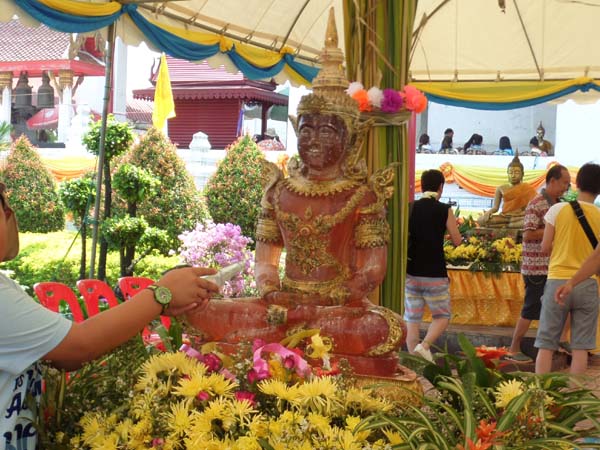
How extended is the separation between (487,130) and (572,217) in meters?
18.5

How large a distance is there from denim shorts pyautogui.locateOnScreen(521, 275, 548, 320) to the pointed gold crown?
10.3 ft

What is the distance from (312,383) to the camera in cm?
197

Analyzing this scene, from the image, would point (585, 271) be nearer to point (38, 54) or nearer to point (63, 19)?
point (63, 19)

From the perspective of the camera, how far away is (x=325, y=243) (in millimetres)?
3461

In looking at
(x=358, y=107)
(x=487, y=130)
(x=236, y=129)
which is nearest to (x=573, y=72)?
(x=358, y=107)

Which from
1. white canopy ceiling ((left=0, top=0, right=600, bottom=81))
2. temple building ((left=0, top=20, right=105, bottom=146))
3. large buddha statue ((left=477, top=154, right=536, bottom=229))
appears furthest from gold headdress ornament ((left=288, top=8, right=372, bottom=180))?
temple building ((left=0, top=20, right=105, bottom=146))

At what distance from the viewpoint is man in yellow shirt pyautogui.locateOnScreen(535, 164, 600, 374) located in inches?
193

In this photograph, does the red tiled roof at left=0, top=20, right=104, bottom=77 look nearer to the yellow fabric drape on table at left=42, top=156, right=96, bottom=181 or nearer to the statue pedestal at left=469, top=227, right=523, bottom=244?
the yellow fabric drape on table at left=42, top=156, right=96, bottom=181

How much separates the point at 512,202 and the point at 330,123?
5.32 metres

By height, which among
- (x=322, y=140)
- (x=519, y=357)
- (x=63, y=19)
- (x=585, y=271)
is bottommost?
(x=519, y=357)

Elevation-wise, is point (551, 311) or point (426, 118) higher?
point (426, 118)

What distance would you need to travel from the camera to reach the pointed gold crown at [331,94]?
3.53m

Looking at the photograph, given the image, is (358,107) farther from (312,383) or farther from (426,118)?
(426,118)

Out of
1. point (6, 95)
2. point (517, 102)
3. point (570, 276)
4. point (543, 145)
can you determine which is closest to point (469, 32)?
point (517, 102)
